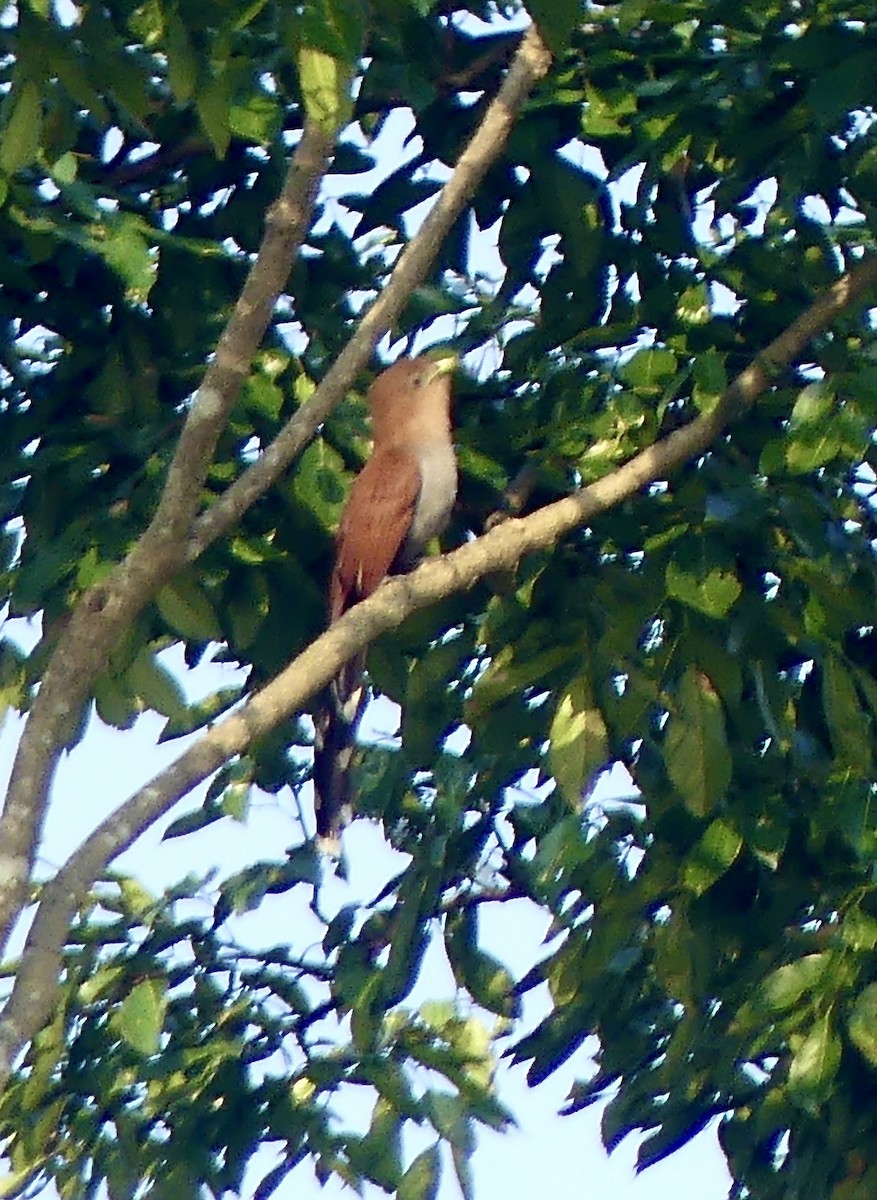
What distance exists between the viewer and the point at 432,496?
462 cm

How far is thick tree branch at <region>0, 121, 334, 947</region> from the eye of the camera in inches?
118

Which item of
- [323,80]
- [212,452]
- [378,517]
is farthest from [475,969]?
[323,80]

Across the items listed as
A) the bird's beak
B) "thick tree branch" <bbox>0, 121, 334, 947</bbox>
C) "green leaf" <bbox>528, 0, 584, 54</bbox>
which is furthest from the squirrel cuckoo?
"green leaf" <bbox>528, 0, 584, 54</bbox>

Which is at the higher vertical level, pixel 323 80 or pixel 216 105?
pixel 216 105

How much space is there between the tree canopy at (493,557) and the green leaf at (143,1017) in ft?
0.06

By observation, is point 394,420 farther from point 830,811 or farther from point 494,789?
point 830,811

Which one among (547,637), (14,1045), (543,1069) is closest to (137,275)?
(547,637)

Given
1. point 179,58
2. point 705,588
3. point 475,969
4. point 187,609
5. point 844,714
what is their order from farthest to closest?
point 475,969 → point 187,609 → point 844,714 → point 705,588 → point 179,58

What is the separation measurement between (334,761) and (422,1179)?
1.26 m

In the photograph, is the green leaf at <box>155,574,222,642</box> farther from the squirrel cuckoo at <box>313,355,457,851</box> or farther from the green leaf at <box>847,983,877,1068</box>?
the green leaf at <box>847,983,877,1068</box>

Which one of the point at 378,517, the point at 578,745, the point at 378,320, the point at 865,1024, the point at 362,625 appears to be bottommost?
the point at 865,1024

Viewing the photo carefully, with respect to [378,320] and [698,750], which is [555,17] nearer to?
[378,320]

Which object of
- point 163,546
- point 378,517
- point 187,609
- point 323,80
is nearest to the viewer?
point 323,80

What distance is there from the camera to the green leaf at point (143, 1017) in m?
3.87
